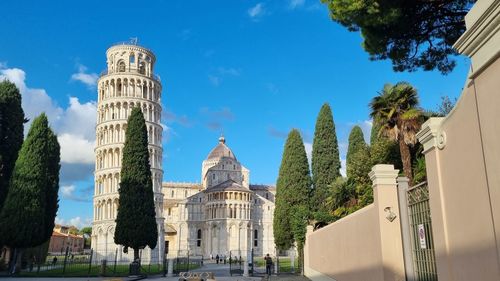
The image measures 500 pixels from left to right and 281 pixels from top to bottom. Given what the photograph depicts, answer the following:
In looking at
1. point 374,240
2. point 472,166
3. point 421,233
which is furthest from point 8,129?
point 472,166

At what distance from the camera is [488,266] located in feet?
16.1

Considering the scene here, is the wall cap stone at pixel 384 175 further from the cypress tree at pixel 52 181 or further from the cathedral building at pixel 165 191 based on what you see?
the cathedral building at pixel 165 191

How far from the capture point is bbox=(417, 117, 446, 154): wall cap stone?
20.6ft

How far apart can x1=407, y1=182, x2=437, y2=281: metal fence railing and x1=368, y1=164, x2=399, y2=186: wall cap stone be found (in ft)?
2.23

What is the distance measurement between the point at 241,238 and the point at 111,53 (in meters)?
38.9

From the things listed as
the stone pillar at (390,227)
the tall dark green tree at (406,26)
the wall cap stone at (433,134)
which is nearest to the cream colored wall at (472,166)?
the wall cap stone at (433,134)

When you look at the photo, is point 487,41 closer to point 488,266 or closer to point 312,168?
point 488,266

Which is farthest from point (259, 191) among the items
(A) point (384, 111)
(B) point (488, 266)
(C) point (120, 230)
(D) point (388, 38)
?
(B) point (488, 266)

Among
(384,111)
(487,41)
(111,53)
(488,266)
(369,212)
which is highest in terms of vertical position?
(111,53)

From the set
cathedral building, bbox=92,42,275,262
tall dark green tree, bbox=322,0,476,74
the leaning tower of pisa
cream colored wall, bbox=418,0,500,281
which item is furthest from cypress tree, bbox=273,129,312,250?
cream colored wall, bbox=418,0,500,281

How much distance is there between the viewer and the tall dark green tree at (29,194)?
95.5 feet

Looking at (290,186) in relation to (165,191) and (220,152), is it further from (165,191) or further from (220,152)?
(165,191)

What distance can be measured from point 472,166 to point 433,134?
4.00 ft

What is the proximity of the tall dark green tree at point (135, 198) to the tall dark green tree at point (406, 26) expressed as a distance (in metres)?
25.0
